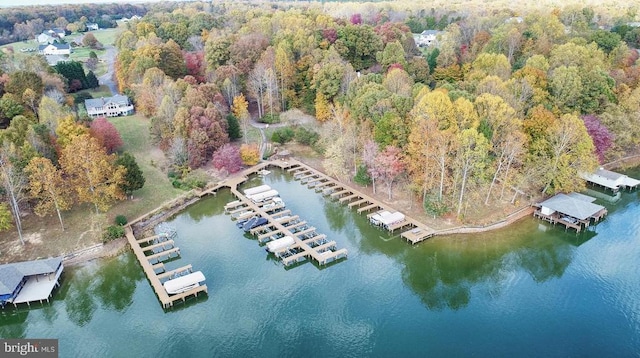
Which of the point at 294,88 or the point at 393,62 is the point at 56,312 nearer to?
the point at 294,88

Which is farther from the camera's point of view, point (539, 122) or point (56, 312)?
point (539, 122)

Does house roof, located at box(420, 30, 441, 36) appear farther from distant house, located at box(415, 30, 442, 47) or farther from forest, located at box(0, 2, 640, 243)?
forest, located at box(0, 2, 640, 243)

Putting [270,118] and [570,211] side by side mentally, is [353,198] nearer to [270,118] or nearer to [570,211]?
[570,211]

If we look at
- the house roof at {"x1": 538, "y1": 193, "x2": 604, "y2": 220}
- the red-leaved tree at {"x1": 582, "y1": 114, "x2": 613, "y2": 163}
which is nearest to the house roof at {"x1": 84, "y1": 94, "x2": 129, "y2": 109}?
the house roof at {"x1": 538, "y1": 193, "x2": 604, "y2": 220}

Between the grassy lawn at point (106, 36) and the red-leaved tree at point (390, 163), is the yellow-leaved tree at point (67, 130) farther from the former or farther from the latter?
the grassy lawn at point (106, 36)

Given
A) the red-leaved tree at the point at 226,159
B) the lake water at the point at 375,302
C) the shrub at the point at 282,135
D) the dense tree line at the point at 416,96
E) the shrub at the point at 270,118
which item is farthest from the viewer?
the shrub at the point at 270,118

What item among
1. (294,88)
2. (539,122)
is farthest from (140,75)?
(539,122)

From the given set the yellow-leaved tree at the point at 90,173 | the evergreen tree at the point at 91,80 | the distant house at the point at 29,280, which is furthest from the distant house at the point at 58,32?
the distant house at the point at 29,280
